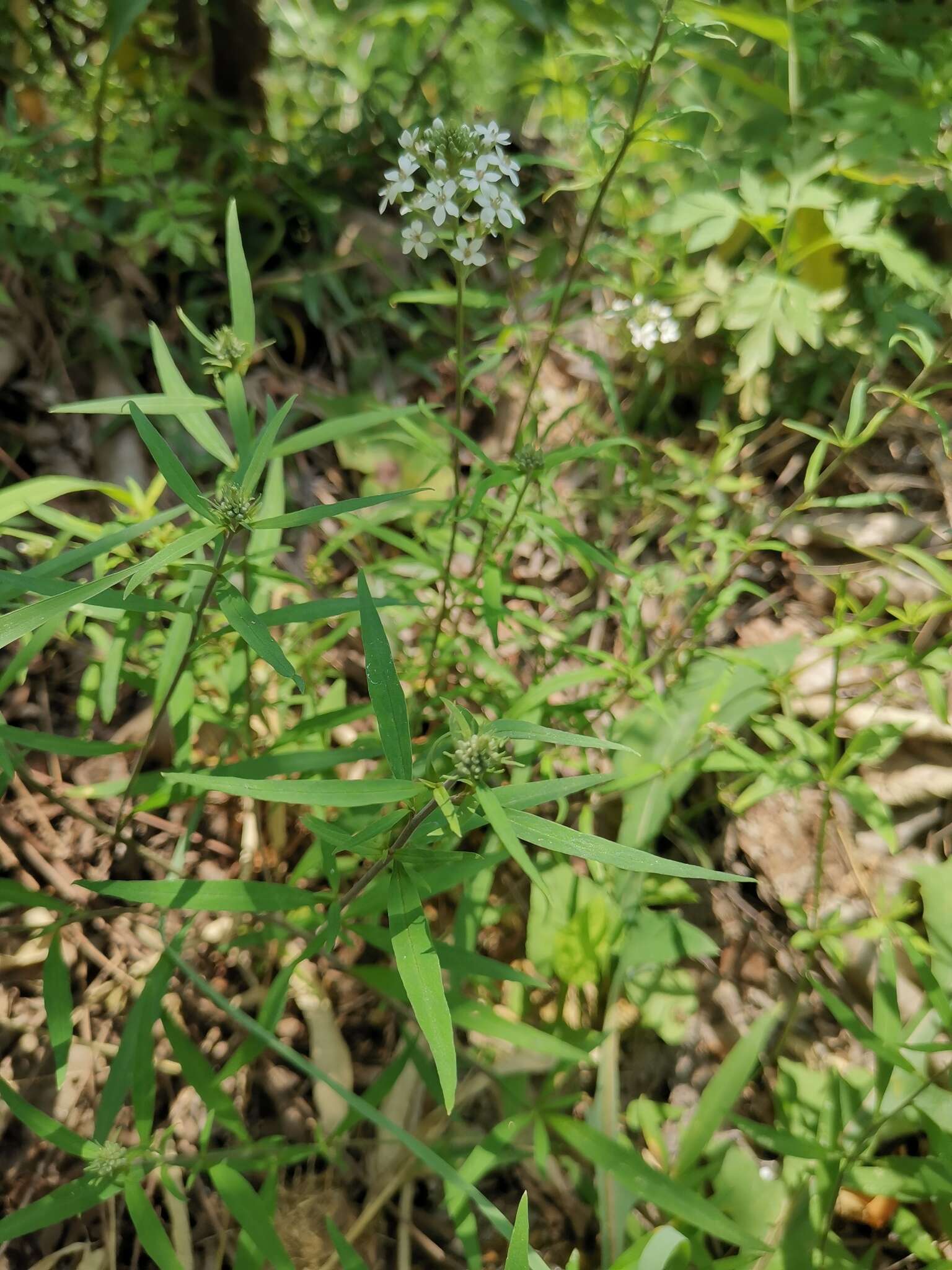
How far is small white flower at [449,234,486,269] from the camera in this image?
4.45 ft

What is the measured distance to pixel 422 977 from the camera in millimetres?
932

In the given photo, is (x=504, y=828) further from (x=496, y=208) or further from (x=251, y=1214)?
(x=496, y=208)

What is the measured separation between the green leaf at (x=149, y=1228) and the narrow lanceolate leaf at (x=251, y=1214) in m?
0.10

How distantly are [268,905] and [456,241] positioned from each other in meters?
1.11

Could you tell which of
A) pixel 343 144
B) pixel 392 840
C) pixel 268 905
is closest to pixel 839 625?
pixel 392 840

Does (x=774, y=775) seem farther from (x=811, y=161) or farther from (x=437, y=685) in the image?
(x=811, y=161)

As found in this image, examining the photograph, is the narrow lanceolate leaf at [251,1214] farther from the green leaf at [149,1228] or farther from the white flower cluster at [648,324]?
the white flower cluster at [648,324]

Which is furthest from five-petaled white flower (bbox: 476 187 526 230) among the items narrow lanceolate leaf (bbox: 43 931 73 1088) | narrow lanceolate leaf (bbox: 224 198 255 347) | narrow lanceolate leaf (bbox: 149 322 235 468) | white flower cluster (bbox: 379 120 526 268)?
narrow lanceolate leaf (bbox: 43 931 73 1088)

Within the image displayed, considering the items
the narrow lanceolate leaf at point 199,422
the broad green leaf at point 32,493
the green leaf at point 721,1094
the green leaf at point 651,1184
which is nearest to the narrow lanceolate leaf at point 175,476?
the narrow lanceolate leaf at point 199,422

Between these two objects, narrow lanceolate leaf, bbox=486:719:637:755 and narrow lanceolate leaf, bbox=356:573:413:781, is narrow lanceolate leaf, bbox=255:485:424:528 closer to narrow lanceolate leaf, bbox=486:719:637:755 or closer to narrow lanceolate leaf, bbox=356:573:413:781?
narrow lanceolate leaf, bbox=356:573:413:781

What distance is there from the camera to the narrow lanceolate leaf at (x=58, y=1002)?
1.33m

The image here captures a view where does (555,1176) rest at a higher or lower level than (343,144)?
lower

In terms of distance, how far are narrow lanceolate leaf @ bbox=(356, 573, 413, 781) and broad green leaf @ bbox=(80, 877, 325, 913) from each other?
36 centimetres

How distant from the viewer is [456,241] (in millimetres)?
1361
